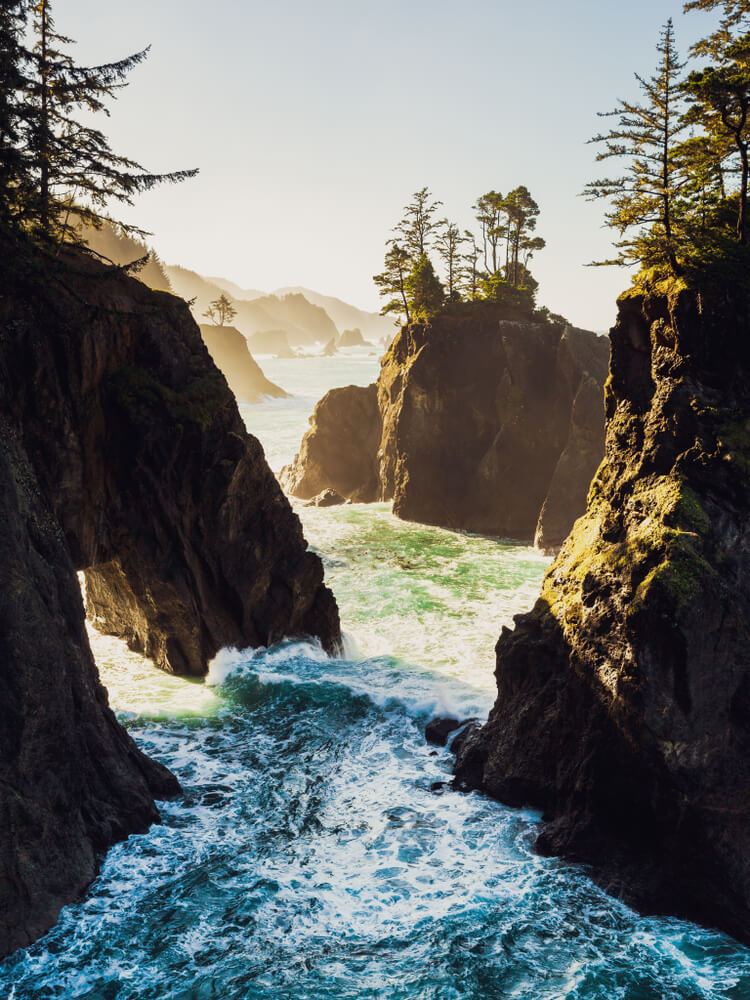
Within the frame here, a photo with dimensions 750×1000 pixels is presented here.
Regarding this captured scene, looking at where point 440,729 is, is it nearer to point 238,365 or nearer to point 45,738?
point 45,738

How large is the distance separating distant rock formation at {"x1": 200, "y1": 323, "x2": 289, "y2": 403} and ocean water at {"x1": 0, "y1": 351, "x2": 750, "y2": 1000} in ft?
310

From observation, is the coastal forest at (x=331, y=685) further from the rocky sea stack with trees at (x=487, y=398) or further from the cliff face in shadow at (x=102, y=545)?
the rocky sea stack with trees at (x=487, y=398)

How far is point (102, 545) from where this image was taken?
21.0m

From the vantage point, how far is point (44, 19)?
18578 mm

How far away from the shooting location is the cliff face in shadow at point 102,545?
41.4 feet

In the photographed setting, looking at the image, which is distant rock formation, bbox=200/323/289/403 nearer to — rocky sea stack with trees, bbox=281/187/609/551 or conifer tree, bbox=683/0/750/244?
rocky sea stack with trees, bbox=281/187/609/551

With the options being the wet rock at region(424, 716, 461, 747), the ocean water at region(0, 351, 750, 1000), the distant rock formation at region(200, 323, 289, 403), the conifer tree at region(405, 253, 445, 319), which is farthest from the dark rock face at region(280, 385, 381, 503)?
the distant rock formation at region(200, 323, 289, 403)

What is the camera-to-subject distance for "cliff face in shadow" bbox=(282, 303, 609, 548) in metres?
47.3

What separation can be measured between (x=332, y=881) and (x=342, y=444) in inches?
1843

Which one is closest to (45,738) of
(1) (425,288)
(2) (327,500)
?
(2) (327,500)

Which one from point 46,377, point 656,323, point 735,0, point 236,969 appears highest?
point 735,0

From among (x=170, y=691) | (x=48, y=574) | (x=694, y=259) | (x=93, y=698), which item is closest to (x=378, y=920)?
(x=93, y=698)

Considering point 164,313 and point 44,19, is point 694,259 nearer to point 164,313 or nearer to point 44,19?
point 164,313

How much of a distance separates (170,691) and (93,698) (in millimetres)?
8001
